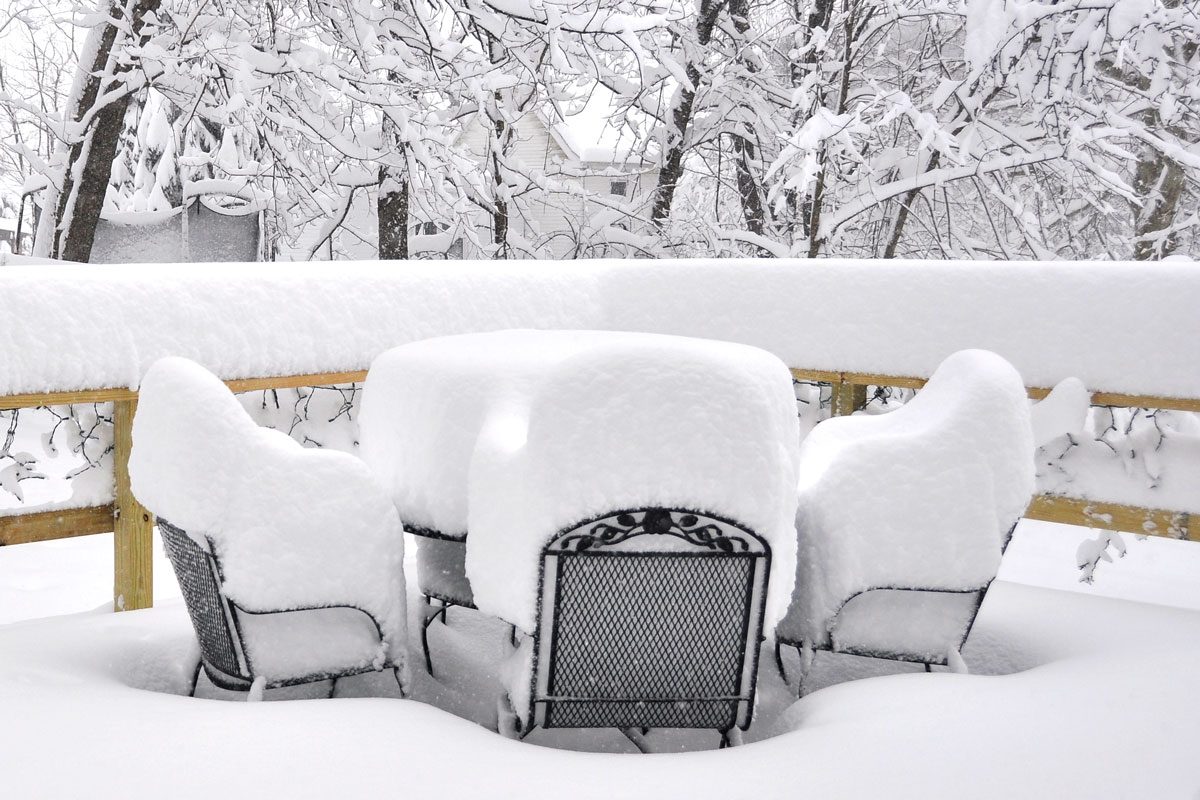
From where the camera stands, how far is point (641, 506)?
2.18 metres

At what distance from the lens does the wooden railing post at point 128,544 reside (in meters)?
3.12

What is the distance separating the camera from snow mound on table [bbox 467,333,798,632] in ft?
7.08

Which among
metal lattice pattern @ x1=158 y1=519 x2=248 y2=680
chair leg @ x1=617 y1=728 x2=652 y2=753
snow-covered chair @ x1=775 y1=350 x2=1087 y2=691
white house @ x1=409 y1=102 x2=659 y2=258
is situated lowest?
chair leg @ x1=617 y1=728 x2=652 y2=753

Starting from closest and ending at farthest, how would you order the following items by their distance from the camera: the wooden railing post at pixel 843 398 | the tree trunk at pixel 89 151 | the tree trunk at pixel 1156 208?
the wooden railing post at pixel 843 398 → the tree trunk at pixel 89 151 → the tree trunk at pixel 1156 208

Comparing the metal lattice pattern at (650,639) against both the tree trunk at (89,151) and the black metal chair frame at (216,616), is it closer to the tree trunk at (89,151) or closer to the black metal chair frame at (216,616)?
the black metal chair frame at (216,616)

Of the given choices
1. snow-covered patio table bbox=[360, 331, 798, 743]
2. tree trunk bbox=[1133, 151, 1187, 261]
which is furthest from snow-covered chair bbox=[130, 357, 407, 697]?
tree trunk bbox=[1133, 151, 1187, 261]

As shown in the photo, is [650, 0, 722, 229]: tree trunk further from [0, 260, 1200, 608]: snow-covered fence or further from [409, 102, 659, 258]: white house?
[0, 260, 1200, 608]: snow-covered fence

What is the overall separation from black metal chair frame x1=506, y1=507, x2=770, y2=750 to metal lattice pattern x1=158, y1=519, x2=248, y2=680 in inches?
31.1

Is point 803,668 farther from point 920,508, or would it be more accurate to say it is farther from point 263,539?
point 263,539

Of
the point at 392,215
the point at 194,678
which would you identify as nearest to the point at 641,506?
the point at 194,678

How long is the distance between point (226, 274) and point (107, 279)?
0.39m

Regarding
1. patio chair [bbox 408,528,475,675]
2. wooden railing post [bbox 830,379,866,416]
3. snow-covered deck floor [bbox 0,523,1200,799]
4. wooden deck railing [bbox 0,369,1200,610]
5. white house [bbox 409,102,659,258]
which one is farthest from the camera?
white house [bbox 409,102,659,258]

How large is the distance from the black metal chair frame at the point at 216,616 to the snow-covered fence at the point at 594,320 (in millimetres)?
628

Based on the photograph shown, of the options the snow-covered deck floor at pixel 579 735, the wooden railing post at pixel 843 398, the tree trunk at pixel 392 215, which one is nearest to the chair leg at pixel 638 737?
the snow-covered deck floor at pixel 579 735
